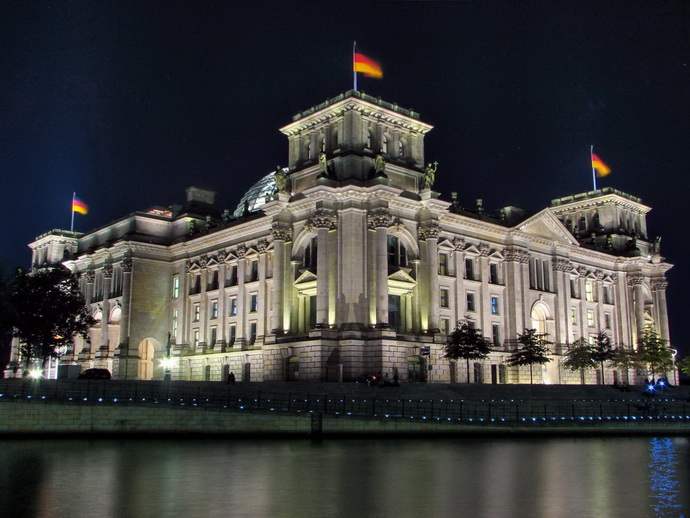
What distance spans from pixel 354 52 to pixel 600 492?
1992 inches

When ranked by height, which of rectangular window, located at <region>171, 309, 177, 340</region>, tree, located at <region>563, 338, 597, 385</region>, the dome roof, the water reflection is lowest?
the water reflection

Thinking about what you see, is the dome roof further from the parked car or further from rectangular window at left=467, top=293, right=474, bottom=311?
the parked car

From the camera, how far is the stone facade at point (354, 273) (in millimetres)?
62812

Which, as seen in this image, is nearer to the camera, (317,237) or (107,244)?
(317,237)

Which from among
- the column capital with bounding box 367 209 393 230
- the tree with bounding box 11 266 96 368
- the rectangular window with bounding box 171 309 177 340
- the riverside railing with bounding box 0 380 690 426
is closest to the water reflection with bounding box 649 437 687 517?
the riverside railing with bounding box 0 380 690 426

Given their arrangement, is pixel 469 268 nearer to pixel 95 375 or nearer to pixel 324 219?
pixel 324 219

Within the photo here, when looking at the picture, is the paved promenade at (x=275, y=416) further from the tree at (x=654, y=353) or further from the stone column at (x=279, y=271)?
the tree at (x=654, y=353)

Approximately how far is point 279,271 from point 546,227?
103 feet

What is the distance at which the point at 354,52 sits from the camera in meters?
63.6

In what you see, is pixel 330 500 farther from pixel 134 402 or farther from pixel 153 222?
pixel 153 222

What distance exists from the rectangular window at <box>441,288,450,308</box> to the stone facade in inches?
5.8

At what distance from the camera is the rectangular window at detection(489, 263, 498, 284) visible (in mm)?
76675

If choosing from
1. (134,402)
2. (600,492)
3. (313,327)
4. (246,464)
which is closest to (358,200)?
(313,327)

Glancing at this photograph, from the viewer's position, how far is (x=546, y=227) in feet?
269
